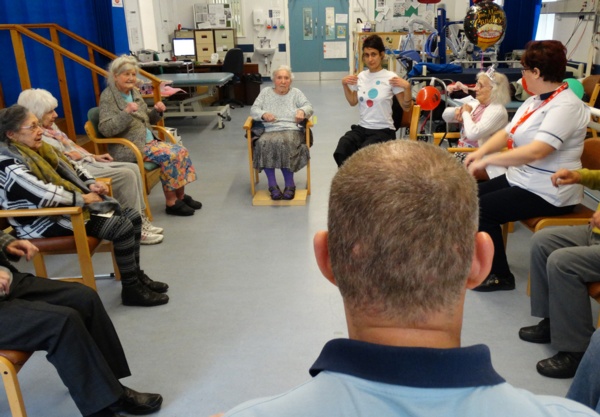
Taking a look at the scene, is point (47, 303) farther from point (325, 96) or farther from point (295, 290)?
point (325, 96)

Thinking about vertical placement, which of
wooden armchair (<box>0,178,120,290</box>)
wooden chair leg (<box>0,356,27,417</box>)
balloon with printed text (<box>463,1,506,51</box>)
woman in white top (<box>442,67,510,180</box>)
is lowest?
wooden chair leg (<box>0,356,27,417</box>)

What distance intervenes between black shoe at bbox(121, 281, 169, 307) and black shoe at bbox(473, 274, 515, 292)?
1.69 meters

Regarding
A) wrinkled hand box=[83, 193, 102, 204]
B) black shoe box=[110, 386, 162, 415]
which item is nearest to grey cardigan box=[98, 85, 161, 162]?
wrinkled hand box=[83, 193, 102, 204]

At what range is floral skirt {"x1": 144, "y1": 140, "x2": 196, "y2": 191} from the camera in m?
3.92

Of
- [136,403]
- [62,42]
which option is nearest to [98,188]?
[136,403]

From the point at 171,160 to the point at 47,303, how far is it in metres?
2.18

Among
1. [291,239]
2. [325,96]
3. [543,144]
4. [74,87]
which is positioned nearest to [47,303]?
[291,239]

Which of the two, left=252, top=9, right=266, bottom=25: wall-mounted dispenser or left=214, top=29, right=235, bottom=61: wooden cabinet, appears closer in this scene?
left=214, top=29, right=235, bottom=61: wooden cabinet

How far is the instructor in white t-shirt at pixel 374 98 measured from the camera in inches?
165

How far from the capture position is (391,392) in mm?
623

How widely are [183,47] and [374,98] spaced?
6.04 m

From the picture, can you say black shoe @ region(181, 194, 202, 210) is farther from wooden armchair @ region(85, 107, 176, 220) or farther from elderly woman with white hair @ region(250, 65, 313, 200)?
elderly woman with white hair @ region(250, 65, 313, 200)

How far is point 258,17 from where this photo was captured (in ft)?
37.7

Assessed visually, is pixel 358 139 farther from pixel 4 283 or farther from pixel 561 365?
pixel 4 283
